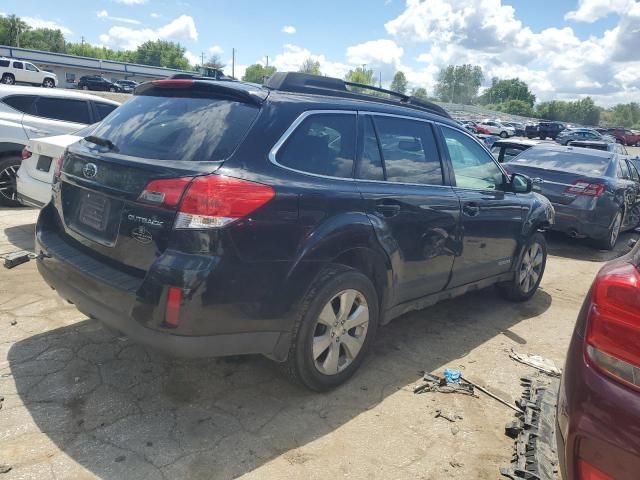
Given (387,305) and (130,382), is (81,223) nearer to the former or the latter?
(130,382)

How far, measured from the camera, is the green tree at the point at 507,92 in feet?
487

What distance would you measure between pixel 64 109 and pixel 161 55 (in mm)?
131264

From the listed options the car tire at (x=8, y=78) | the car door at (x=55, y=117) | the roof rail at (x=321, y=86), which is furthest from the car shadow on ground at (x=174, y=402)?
the car tire at (x=8, y=78)

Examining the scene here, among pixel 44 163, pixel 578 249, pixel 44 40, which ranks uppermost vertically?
pixel 44 40

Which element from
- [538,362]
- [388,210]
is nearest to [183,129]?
[388,210]

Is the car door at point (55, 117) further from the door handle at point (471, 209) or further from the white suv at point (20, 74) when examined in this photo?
the white suv at point (20, 74)

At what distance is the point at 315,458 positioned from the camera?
103 inches

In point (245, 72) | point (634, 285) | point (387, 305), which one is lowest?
point (387, 305)

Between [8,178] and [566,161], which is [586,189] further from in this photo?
[8,178]

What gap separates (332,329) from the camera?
311 cm

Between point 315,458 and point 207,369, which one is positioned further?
point 207,369

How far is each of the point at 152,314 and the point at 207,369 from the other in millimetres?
1000

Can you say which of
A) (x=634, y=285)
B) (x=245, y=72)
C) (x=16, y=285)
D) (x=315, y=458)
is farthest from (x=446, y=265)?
(x=245, y=72)

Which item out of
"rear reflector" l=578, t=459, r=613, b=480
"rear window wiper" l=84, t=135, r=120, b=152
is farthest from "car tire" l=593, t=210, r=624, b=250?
"rear window wiper" l=84, t=135, r=120, b=152
